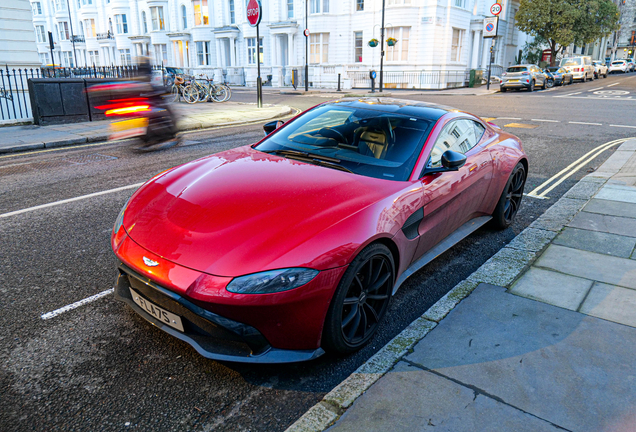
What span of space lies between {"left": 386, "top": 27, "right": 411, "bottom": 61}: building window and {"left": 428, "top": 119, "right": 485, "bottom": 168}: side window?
32.6m

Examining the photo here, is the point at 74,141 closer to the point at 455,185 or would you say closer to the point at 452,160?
the point at 455,185

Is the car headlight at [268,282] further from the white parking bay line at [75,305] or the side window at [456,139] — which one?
the side window at [456,139]

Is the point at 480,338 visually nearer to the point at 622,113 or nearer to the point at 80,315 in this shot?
the point at 80,315

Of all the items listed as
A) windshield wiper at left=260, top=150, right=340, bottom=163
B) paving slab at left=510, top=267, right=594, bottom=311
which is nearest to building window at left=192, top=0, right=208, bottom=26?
windshield wiper at left=260, top=150, right=340, bottom=163

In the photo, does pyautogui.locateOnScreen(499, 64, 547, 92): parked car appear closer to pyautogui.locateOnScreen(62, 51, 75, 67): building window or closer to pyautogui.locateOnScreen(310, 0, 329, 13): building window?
pyautogui.locateOnScreen(310, 0, 329, 13): building window

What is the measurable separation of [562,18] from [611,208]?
47406 millimetres

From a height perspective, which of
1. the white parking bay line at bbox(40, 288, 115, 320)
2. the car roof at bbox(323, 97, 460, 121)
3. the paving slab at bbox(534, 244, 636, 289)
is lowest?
the paving slab at bbox(534, 244, 636, 289)

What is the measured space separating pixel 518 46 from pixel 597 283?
52515 mm

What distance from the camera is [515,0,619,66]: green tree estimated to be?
44.6 metres

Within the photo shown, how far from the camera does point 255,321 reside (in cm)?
248

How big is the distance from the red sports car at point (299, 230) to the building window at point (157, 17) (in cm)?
5002

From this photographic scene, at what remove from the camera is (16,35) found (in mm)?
18266

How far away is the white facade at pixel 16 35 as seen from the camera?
1805cm

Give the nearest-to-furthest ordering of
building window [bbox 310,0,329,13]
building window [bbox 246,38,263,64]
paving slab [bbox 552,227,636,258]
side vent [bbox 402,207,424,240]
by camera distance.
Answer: side vent [bbox 402,207,424,240]
paving slab [bbox 552,227,636,258]
building window [bbox 310,0,329,13]
building window [bbox 246,38,263,64]
